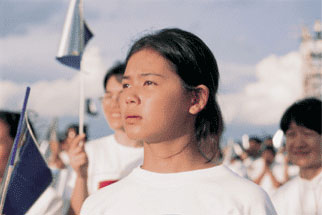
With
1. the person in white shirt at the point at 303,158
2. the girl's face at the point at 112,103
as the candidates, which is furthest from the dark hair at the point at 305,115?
the girl's face at the point at 112,103

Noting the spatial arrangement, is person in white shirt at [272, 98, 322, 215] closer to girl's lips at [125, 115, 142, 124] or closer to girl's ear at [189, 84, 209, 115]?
girl's ear at [189, 84, 209, 115]

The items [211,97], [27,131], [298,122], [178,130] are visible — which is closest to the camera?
[178,130]

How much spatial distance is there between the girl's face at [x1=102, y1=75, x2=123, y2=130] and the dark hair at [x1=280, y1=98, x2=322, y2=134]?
1226 mm

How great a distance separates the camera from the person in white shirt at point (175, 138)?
2.11 meters

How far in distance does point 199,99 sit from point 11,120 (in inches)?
62.3

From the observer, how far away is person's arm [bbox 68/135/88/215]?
336cm

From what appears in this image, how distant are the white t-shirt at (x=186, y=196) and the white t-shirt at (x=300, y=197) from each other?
161 cm

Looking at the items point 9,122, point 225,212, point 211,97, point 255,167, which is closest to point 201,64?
point 211,97

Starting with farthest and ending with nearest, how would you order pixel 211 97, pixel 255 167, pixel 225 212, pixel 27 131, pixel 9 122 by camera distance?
1. pixel 255 167
2. pixel 9 122
3. pixel 27 131
4. pixel 211 97
5. pixel 225 212

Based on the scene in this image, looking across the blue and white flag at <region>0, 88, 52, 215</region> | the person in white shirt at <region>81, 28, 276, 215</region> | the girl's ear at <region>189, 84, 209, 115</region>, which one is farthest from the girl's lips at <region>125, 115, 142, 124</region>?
the blue and white flag at <region>0, 88, 52, 215</region>

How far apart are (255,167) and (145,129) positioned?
7778 millimetres

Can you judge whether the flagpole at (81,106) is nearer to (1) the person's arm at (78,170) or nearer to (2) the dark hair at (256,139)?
(1) the person's arm at (78,170)

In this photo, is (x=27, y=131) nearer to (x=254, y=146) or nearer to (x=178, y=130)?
(x=178, y=130)

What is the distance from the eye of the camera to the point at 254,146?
32.8 feet
